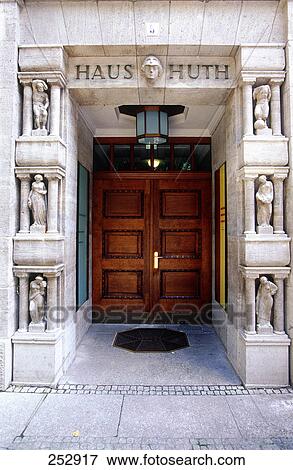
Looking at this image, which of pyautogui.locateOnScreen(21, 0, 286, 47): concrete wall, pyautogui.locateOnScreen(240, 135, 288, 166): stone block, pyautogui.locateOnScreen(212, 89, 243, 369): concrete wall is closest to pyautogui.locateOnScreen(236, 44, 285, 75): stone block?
pyautogui.locateOnScreen(21, 0, 286, 47): concrete wall

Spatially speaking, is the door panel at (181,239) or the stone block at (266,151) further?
the door panel at (181,239)

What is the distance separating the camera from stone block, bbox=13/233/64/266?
3502 mm

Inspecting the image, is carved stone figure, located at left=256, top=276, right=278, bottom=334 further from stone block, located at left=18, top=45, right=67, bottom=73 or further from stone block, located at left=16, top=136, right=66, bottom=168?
stone block, located at left=18, top=45, right=67, bottom=73

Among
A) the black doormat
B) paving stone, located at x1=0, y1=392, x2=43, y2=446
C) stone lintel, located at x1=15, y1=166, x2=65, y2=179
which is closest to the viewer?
paving stone, located at x1=0, y1=392, x2=43, y2=446

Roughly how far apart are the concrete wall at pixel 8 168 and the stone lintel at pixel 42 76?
0.09 meters

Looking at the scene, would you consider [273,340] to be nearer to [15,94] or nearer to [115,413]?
[115,413]

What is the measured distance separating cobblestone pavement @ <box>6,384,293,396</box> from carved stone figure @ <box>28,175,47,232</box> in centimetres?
182

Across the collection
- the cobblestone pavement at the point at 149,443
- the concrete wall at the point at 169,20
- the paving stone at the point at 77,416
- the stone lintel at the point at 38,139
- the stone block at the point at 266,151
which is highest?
the concrete wall at the point at 169,20

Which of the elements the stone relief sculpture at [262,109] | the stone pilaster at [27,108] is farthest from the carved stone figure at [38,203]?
the stone relief sculpture at [262,109]

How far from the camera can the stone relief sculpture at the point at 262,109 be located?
11.7 ft

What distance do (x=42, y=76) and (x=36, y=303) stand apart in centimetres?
273

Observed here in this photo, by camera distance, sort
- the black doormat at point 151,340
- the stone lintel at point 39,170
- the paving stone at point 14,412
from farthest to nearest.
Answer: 1. the black doormat at point 151,340
2. the stone lintel at point 39,170
3. the paving stone at point 14,412

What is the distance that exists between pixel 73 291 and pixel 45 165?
1745mm

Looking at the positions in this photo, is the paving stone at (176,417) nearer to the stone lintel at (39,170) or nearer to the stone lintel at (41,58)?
the stone lintel at (39,170)
